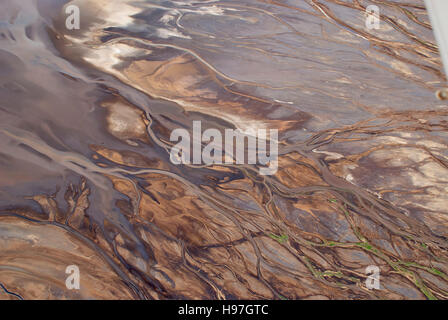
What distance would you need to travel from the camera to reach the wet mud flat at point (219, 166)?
1.44 metres

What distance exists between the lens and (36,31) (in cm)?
143

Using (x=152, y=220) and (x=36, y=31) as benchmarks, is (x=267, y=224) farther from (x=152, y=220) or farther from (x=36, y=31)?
(x=36, y=31)

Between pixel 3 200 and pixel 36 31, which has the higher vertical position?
pixel 36 31

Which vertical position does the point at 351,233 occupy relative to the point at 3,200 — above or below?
below

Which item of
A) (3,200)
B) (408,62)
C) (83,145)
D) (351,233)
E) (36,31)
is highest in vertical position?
(36,31)

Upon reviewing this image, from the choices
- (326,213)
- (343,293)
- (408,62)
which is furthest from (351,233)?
(408,62)

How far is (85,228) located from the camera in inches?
58.5

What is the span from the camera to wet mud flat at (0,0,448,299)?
1.44 meters

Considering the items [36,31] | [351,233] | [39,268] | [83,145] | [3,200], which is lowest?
[39,268]

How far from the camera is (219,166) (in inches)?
58.0
